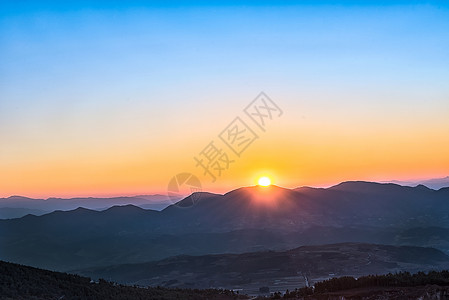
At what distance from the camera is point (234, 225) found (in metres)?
131

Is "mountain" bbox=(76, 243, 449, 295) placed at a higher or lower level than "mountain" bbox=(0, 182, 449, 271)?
lower

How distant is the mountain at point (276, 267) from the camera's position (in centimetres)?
6241

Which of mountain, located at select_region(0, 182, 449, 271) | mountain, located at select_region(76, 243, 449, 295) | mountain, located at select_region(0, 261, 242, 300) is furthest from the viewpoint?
mountain, located at select_region(0, 182, 449, 271)

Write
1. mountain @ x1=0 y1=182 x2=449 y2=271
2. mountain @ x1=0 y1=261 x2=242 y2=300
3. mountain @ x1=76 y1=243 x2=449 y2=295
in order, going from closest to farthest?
mountain @ x1=0 y1=261 x2=242 y2=300 < mountain @ x1=76 y1=243 x2=449 y2=295 < mountain @ x1=0 y1=182 x2=449 y2=271

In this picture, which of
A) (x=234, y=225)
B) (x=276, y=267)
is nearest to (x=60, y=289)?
(x=276, y=267)

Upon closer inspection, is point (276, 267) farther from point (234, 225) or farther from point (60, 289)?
point (234, 225)

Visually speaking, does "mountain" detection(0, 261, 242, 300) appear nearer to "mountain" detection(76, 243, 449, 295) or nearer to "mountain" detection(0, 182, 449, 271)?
"mountain" detection(76, 243, 449, 295)

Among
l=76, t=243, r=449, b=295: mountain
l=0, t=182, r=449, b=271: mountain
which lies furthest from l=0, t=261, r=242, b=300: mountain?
l=0, t=182, r=449, b=271: mountain

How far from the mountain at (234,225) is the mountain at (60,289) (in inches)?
2961

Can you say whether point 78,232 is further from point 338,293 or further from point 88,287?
point 338,293

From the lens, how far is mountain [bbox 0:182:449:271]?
107875 mm

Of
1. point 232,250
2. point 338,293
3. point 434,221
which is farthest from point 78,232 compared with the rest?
point 338,293

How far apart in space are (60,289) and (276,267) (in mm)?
49384

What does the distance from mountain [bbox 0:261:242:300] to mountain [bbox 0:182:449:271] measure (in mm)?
75208
